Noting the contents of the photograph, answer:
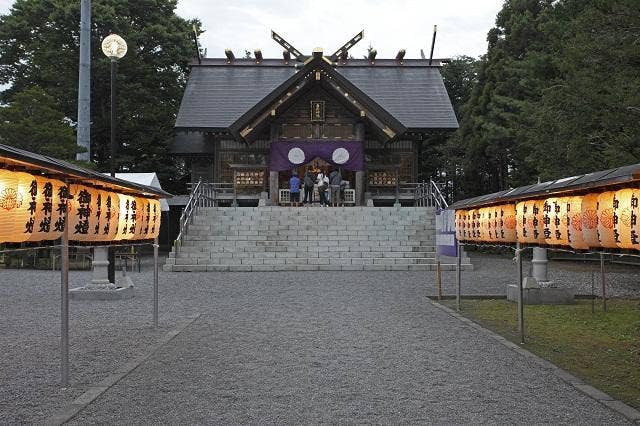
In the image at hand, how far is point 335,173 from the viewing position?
25484 millimetres

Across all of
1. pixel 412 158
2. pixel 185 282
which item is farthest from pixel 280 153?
pixel 185 282

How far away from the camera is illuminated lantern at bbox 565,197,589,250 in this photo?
617 cm

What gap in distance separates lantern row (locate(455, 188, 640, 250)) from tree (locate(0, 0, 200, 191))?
25.3 m

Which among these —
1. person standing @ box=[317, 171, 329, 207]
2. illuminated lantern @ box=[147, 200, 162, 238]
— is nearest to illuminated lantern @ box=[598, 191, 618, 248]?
illuminated lantern @ box=[147, 200, 162, 238]

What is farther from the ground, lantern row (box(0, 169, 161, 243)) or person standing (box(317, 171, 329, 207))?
person standing (box(317, 171, 329, 207))

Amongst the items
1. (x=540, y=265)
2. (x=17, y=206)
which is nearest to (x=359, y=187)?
(x=540, y=265)

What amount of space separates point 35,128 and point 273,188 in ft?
32.4

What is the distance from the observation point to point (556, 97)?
17156 mm

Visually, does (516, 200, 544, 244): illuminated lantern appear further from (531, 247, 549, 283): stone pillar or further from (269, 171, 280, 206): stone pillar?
(269, 171, 280, 206): stone pillar

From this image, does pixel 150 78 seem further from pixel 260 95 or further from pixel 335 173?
pixel 335 173

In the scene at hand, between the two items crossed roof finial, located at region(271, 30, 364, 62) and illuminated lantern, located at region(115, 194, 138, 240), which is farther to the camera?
crossed roof finial, located at region(271, 30, 364, 62)

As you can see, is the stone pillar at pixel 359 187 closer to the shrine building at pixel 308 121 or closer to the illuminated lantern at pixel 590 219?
the shrine building at pixel 308 121

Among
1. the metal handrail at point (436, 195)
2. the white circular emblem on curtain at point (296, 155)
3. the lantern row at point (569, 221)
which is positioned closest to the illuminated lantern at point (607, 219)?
the lantern row at point (569, 221)

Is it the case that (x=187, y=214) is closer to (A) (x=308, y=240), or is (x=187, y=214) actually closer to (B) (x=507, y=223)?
(A) (x=308, y=240)
